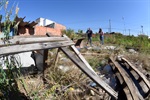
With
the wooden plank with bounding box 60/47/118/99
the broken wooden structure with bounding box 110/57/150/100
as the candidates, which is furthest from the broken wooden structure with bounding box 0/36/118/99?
the broken wooden structure with bounding box 110/57/150/100

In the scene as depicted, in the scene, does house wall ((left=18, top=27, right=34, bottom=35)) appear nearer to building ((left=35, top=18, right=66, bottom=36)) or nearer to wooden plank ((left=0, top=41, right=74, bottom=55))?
building ((left=35, top=18, right=66, bottom=36))

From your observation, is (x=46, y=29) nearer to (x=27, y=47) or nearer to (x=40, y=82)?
(x=40, y=82)

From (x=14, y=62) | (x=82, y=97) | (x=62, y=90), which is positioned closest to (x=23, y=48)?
(x=14, y=62)

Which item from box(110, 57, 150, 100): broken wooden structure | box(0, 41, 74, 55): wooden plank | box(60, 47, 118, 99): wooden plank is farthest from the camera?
box(110, 57, 150, 100): broken wooden structure

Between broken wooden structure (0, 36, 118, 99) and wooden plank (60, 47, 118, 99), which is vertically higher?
broken wooden structure (0, 36, 118, 99)

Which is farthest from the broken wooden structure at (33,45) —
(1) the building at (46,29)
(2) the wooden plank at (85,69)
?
(1) the building at (46,29)

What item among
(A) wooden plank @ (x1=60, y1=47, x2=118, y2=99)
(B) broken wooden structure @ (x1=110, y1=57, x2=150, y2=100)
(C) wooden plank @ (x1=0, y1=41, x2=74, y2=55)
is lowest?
(B) broken wooden structure @ (x1=110, y1=57, x2=150, y2=100)

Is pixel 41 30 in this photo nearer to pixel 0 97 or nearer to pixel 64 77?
pixel 64 77

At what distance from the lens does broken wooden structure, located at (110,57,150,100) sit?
3.48 meters

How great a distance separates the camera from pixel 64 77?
442 cm

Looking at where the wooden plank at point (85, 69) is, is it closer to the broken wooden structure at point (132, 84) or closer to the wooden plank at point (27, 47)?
the wooden plank at point (27, 47)

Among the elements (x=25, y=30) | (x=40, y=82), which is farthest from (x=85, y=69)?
(x=25, y=30)

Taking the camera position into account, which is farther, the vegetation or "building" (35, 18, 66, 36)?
"building" (35, 18, 66, 36)

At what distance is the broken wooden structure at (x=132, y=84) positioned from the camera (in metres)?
3.48
